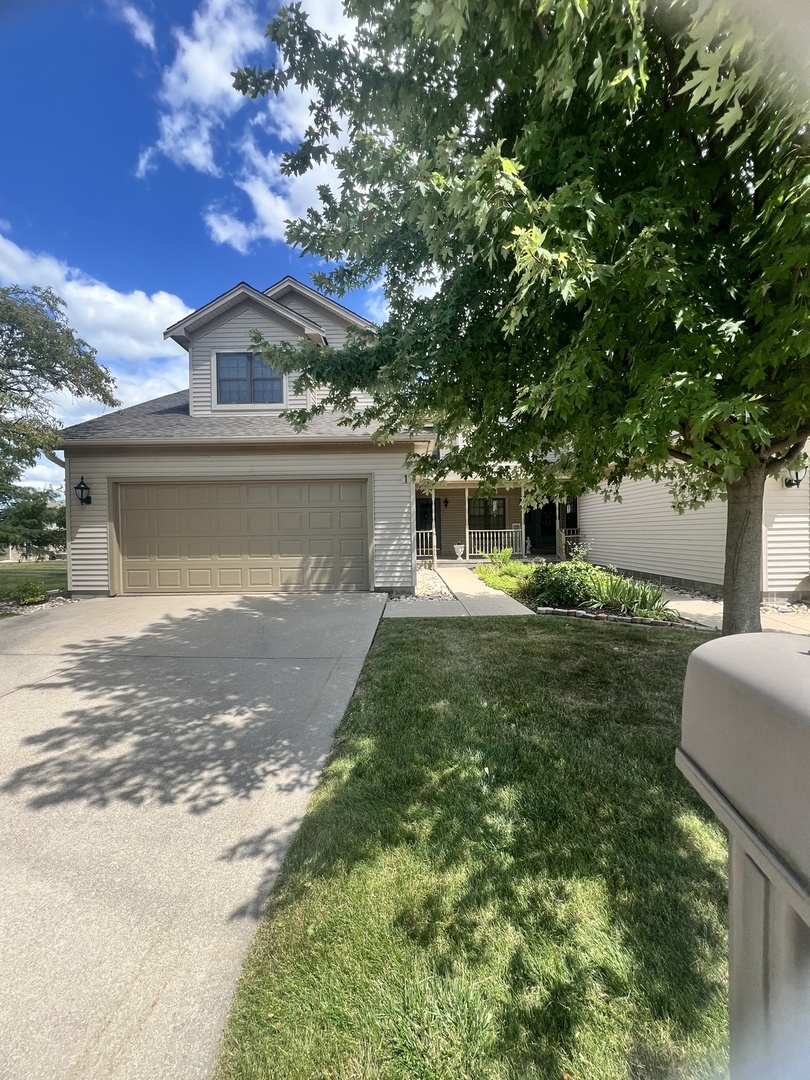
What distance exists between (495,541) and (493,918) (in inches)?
593

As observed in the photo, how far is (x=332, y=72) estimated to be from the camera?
337 cm

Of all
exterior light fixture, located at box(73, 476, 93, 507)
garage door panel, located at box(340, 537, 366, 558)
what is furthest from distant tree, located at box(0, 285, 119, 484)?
garage door panel, located at box(340, 537, 366, 558)

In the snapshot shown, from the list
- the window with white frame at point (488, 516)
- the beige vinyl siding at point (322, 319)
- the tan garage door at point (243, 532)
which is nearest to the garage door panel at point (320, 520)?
the tan garage door at point (243, 532)

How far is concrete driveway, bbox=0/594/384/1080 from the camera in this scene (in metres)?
1.55

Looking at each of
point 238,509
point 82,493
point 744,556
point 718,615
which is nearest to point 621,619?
point 718,615

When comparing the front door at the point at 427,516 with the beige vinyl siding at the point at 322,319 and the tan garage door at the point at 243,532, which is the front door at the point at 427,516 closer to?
the beige vinyl siding at the point at 322,319

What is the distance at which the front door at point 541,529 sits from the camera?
18.0 metres

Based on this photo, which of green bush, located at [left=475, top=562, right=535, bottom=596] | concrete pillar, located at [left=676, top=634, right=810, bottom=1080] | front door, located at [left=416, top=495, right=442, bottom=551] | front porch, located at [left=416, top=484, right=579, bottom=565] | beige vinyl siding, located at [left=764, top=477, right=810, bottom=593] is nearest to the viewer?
concrete pillar, located at [left=676, top=634, right=810, bottom=1080]

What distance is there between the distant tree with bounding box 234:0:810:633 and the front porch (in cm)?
1231

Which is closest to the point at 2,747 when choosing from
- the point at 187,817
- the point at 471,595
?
the point at 187,817

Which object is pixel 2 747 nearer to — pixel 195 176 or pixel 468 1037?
pixel 468 1037

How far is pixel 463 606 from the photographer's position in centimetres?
832

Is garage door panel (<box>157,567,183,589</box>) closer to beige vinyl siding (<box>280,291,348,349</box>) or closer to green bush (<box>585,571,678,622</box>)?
beige vinyl siding (<box>280,291,348,349</box>)

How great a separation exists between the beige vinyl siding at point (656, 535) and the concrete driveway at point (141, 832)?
7.83 m
